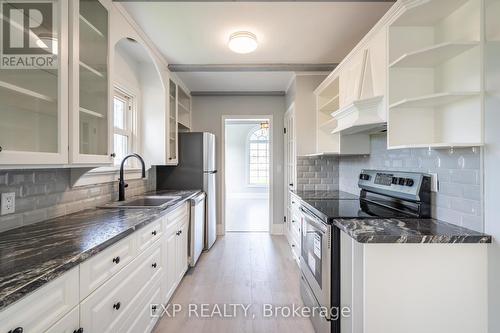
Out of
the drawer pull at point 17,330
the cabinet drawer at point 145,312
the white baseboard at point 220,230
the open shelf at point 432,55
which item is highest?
the open shelf at point 432,55

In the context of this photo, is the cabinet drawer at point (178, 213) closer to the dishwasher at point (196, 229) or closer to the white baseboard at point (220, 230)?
the dishwasher at point (196, 229)

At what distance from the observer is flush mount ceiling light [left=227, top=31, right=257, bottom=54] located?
7.34 feet

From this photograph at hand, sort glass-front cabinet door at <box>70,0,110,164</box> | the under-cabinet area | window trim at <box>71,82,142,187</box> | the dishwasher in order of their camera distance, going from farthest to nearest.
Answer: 1. the dishwasher
2. window trim at <box>71,82,142,187</box>
3. glass-front cabinet door at <box>70,0,110,164</box>
4. the under-cabinet area

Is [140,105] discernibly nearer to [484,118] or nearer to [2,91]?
[2,91]

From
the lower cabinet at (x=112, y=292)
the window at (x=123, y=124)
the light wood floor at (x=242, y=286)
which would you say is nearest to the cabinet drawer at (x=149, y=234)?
the lower cabinet at (x=112, y=292)

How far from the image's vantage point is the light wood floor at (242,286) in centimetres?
191

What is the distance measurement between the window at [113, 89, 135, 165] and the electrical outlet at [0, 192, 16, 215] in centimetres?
129

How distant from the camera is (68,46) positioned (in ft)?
4.30

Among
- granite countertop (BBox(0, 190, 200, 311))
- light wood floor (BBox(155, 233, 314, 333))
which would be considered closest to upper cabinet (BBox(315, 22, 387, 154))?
light wood floor (BBox(155, 233, 314, 333))

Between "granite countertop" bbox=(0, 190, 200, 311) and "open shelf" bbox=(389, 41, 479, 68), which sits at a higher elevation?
"open shelf" bbox=(389, 41, 479, 68)

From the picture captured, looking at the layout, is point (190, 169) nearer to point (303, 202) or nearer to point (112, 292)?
point (303, 202)

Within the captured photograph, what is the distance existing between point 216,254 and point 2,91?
2831 mm

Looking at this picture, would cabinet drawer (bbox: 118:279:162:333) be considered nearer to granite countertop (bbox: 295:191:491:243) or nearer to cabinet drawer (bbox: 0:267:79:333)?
cabinet drawer (bbox: 0:267:79:333)

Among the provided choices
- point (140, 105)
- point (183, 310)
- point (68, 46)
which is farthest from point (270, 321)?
point (140, 105)
